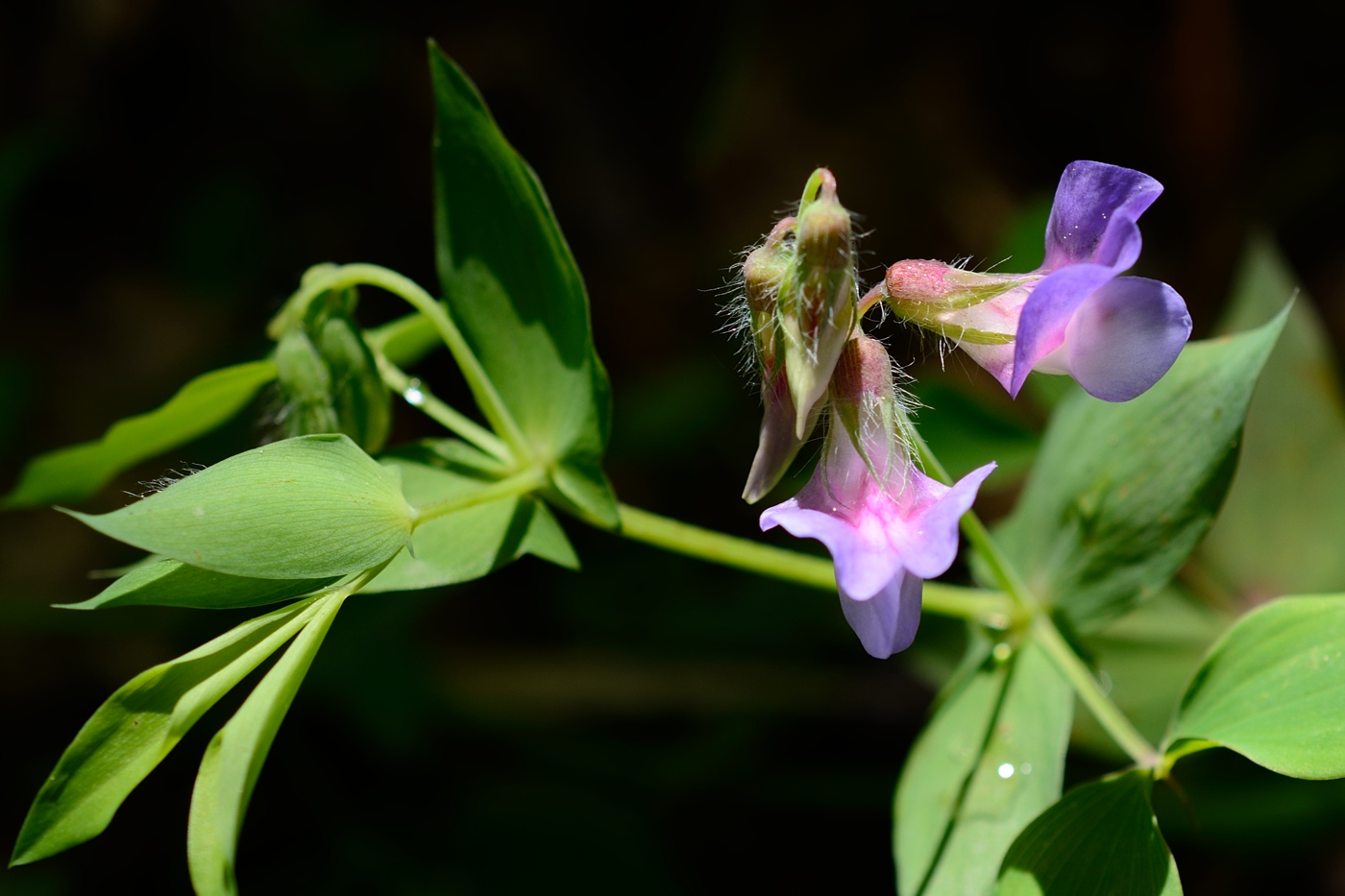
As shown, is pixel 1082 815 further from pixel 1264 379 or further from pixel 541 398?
pixel 1264 379

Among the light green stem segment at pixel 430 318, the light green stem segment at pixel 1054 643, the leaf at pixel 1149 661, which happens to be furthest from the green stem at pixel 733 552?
the leaf at pixel 1149 661

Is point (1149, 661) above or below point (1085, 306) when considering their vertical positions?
below

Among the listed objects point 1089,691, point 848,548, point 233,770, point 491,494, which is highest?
point 491,494

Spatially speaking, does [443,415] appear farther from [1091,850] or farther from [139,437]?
[1091,850]

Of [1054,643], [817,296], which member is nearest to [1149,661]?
[1054,643]

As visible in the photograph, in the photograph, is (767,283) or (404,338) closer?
(767,283)

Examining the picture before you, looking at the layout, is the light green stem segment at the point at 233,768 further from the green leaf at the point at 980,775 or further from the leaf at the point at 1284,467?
the leaf at the point at 1284,467

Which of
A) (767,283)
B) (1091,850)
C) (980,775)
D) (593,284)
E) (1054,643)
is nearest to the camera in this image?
(767,283)
